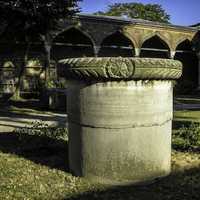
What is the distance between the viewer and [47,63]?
27125 mm

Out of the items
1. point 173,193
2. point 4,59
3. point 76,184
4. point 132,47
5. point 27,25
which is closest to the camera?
point 173,193

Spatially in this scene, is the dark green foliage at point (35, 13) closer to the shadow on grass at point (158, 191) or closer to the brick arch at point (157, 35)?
the shadow on grass at point (158, 191)

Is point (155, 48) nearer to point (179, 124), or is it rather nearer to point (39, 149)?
point (179, 124)

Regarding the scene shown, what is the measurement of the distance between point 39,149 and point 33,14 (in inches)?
432

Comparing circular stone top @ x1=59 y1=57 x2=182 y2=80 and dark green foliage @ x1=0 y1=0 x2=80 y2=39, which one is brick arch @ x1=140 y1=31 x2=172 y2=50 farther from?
circular stone top @ x1=59 y1=57 x2=182 y2=80

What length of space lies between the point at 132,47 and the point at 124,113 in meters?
27.0

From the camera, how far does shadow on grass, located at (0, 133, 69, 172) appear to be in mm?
5830

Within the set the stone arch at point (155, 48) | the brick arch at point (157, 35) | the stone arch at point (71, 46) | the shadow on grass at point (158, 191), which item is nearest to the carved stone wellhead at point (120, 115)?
the shadow on grass at point (158, 191)

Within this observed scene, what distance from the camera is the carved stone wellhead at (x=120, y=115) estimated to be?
15.5ft

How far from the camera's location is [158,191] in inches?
178

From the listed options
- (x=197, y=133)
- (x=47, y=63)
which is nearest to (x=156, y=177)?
(x=197, y=133)

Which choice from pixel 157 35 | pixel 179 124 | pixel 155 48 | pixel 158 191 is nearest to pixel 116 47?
pixel 157 35

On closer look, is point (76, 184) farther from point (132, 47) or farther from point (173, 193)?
point (132, 47)

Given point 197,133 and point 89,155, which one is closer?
point 89,155
